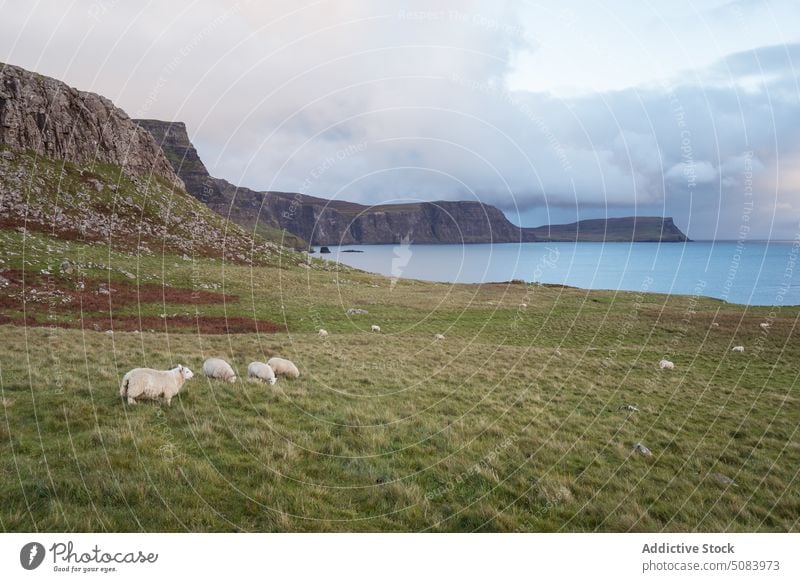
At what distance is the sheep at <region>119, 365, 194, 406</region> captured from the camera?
8.98m

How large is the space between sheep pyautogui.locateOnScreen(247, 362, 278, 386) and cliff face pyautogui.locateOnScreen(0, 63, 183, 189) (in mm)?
83567

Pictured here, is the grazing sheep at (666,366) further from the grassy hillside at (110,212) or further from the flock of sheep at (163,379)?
the grassy hillside at (110,212)

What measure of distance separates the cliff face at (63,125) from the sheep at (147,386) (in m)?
85.0

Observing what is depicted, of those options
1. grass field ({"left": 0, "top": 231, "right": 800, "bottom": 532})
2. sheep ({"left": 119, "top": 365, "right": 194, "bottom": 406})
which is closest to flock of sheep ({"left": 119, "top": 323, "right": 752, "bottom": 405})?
sheep ({"left": 119, "top": 365, "right": 194, "bottom": 406})

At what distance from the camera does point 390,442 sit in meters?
8.52

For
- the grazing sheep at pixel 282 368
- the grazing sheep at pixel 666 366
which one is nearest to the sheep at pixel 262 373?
the grazing sheep at pixel 282 368

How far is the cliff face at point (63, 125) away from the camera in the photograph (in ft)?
250

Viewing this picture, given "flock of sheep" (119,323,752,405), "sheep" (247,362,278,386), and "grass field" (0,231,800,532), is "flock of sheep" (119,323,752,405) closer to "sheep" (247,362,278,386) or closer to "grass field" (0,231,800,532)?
"sheep" (247,362,278,386)
